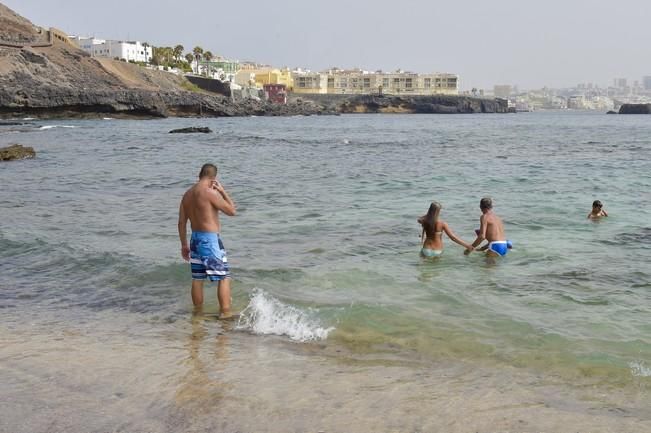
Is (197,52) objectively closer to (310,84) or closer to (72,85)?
(310,84)

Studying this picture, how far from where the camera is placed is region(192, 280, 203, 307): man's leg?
6.93 metres

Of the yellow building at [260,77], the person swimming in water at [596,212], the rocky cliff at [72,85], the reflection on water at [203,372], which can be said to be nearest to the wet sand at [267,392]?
the reflection on water at [203,372]

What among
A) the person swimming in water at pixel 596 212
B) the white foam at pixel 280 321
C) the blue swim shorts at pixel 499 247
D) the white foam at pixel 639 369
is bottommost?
the white foam at pixel 280 321

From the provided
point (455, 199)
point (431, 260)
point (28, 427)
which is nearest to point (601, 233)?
point (431, 260)

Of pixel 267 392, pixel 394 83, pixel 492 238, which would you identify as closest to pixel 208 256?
pixel 267 392

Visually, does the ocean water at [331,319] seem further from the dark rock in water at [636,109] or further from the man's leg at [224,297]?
the dark rock in water at [636,109]

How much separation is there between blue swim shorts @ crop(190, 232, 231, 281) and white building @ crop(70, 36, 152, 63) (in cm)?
12347

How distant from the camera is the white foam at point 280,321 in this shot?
241 inches

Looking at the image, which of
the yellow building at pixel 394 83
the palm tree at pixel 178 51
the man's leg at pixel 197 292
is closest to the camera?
the man's leg at pixel 197 292

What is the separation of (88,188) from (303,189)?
19.0ft

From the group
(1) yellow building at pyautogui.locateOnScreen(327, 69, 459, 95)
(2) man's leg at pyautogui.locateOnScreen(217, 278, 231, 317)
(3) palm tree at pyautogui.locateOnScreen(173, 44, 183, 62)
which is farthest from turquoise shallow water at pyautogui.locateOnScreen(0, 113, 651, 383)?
(1) yellow building at pyautogui.locateOnScreen(327, 69, 459, 95)

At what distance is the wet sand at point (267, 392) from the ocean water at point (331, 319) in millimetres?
17

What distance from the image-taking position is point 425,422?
13.5 feet

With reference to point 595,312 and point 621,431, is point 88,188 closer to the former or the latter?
point 595,312
